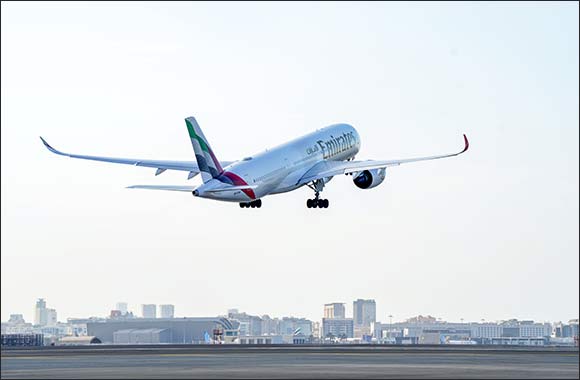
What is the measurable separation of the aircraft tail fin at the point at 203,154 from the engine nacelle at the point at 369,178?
2268cm

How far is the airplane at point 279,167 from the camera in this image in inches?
4178

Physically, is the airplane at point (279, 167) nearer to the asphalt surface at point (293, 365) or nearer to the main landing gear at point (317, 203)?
the main landing gear at point (317, 203)

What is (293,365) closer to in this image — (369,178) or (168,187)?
(168,187)

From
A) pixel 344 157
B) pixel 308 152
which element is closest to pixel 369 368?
pixel 308 152

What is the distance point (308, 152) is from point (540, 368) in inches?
2294

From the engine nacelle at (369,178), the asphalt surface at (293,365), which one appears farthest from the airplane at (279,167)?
the asphalt surface at (293,365)

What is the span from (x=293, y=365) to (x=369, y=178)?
5958cm

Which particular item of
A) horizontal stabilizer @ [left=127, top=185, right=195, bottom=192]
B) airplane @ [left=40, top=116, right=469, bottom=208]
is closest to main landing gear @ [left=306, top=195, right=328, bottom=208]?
airplane @ [left=40, top=116, right=469, bottom=208]

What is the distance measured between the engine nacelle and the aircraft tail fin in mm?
22680

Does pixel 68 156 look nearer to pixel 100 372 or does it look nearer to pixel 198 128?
pixel 198 128

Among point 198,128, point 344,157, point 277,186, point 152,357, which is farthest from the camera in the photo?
point 344,157

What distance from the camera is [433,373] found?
6031 centimetres

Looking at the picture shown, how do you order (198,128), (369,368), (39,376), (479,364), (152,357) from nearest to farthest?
(39,376)
(369,368)
(479,364)
(152,357)
(198,128)

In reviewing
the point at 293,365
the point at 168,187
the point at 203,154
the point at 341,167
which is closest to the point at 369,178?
the point at 341,167
